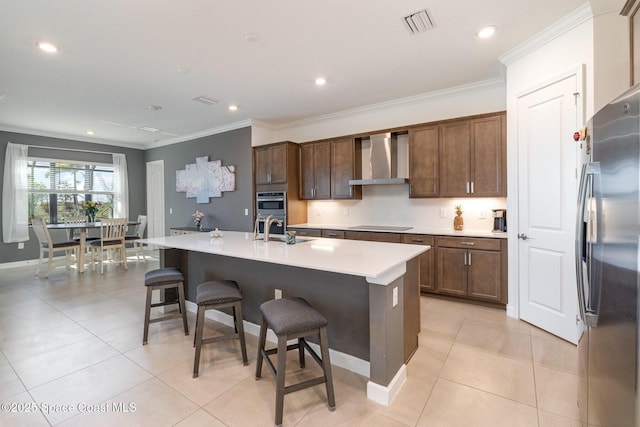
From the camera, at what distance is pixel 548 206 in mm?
2654

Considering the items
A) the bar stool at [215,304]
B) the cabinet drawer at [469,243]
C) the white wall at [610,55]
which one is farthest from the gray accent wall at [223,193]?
the white wall at [610,55]

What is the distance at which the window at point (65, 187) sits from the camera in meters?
6.04

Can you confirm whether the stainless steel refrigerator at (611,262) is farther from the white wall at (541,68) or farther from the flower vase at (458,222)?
the flower vase at (458,222)

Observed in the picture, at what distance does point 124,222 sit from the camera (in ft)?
18.4

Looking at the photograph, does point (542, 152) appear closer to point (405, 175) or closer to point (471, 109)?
point (471, 109)

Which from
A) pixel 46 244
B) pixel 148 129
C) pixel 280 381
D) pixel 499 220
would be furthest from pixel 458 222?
pixel 46 244

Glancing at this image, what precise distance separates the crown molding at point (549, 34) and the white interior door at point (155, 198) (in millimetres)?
7554

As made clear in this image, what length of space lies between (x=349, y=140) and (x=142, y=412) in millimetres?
3983

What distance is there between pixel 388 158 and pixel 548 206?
2.07 m

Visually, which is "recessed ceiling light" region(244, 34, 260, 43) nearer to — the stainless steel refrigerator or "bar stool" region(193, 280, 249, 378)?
"bar stool" region(193, 280, 249, 378)

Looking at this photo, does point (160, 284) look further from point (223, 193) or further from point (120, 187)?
point (120, 187)

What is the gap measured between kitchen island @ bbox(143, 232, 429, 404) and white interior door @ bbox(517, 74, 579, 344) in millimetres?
1340

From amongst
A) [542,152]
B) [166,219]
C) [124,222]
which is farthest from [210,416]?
[166,219]

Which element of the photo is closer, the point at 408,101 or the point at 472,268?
the point at 472,268
